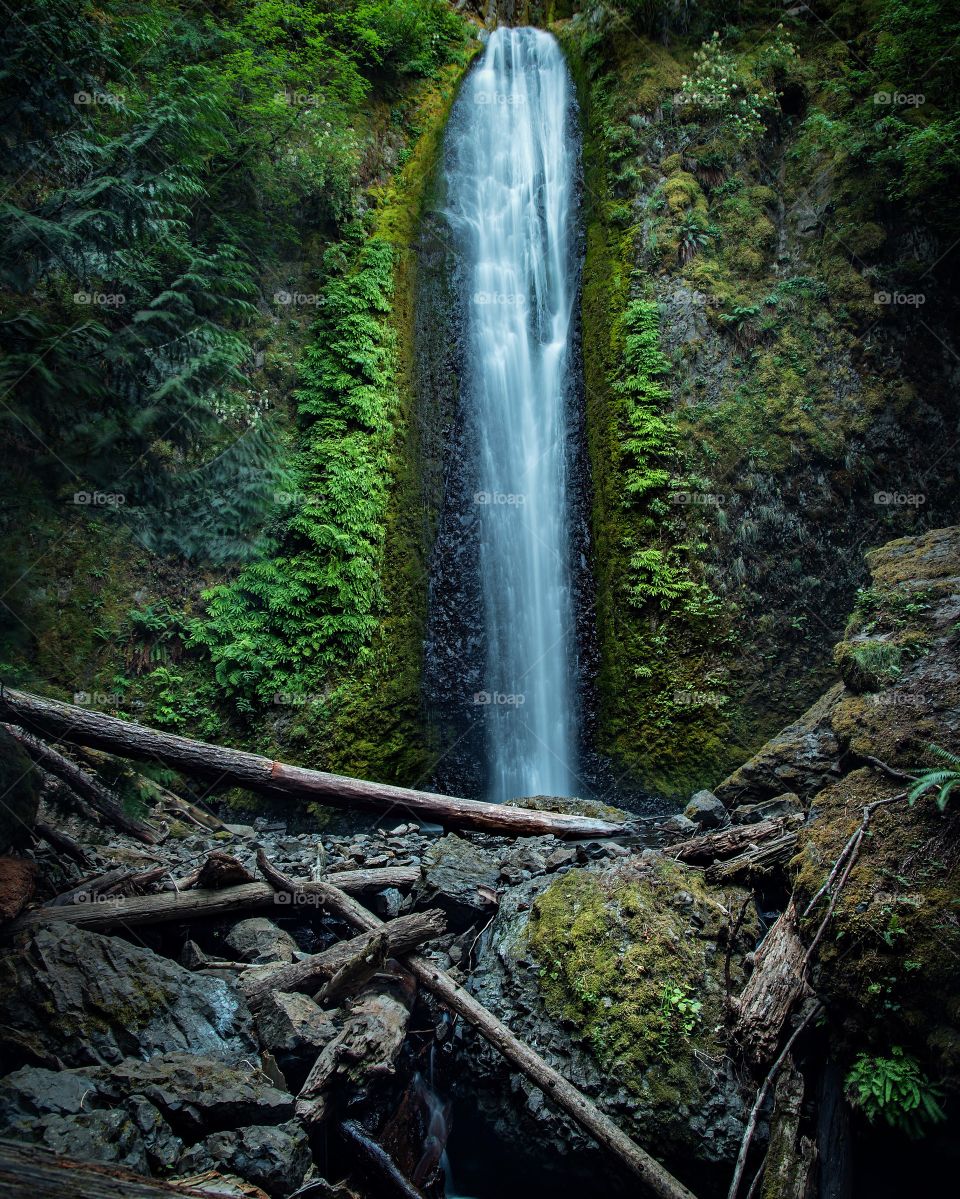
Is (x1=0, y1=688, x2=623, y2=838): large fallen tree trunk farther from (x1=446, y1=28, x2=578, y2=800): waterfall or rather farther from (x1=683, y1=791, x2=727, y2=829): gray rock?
(x1=446, y1=28, x2=578, y2=800): waterfall

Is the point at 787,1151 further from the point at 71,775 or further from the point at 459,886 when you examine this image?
the point at 71,775

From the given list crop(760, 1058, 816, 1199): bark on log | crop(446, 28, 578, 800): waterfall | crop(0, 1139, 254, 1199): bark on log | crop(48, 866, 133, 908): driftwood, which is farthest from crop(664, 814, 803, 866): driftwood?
crop(446, 28, 578, 800): waterfall

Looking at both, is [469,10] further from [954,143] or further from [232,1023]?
[232,1023]

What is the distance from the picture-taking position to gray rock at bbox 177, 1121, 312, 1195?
268 cm

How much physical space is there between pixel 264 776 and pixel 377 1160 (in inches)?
112

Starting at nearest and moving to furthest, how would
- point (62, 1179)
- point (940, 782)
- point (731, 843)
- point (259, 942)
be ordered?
point (62, 1179) < point (940, 782) < point (259, 942) < point (731, 843)

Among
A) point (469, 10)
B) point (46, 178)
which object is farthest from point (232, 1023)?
point (469, 10)

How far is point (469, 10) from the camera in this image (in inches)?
575

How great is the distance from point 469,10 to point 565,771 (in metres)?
16.9

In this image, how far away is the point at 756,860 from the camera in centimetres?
448

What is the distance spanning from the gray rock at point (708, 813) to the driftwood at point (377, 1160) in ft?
12.3

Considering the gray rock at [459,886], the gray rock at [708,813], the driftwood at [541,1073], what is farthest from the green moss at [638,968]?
the gray rock at [708,813]

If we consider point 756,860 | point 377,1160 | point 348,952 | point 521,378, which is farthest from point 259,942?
point 521,378

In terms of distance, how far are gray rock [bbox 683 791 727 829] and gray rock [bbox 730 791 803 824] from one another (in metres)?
0.24
